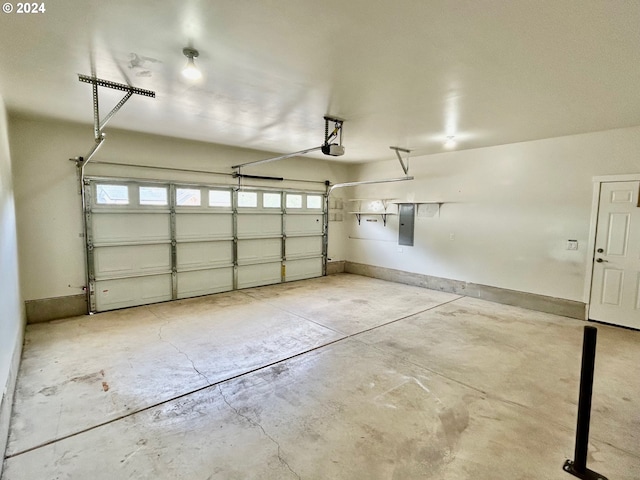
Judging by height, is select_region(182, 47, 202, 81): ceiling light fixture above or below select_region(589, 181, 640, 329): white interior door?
above

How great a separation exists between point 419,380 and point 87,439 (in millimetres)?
2654

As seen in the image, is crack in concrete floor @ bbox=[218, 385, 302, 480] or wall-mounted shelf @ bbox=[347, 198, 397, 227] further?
wall-mounted shelf @ bbox=[347, 198, 397, 227]

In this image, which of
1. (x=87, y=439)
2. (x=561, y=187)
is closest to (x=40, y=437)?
(x=87, y=439)

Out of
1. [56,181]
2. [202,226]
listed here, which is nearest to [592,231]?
[202,226]

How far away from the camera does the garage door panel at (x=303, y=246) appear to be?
7258mm

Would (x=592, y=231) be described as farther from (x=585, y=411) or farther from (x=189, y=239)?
(x=189, y=239)

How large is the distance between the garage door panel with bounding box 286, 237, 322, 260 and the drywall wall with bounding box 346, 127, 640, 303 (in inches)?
68.6

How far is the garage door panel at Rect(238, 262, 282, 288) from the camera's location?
6.55 m

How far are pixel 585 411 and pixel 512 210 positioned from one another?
166 inches

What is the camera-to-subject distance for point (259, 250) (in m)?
6.75

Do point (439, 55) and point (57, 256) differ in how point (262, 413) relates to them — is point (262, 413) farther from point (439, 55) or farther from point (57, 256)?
point (57, 256)

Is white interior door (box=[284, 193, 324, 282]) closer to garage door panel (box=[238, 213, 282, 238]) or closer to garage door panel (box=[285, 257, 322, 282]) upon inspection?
garage door panel (box=[285, 257, 322, 282])

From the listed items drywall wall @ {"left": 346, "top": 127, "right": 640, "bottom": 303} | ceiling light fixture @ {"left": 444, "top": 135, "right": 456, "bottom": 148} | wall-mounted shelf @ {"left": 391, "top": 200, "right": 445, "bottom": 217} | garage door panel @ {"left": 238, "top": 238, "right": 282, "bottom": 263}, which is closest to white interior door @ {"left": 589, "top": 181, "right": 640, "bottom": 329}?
drywall wall @ {"left": 346, "top": 127, "right": 640, "bottom": 303}

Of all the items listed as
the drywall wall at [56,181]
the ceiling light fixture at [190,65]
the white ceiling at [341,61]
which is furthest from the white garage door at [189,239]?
the ceiling light fixture at [190,65]
